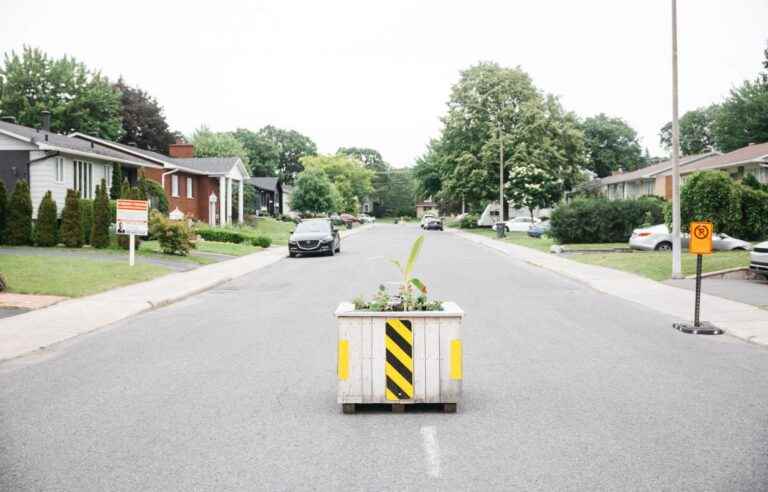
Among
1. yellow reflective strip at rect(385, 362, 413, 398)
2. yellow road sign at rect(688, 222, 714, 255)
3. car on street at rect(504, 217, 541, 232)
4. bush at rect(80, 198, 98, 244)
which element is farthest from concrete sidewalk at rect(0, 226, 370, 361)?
car on street at rect(504, 217, 541, 232)

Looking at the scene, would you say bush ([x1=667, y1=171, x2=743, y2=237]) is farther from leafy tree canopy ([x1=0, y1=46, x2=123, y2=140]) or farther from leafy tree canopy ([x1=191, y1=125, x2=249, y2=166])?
leafy tree canopy ([x1=191, y1=125, x2=249, y2=166])

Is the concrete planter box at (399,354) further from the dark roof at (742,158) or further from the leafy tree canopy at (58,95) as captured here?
the leafy tree canopy at (58,95)

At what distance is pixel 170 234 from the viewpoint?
2497 centimetres

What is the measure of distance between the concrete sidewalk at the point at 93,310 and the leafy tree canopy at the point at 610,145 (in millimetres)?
85441

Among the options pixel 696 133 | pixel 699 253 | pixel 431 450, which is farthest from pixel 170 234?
pixel 696 133

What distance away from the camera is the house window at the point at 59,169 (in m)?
31.6

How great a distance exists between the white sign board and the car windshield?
10717 millimetres

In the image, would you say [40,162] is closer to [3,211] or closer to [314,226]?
[3,211]

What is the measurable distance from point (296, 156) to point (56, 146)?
104915 mm

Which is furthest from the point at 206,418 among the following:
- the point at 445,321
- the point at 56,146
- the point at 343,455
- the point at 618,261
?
the point at 56,146

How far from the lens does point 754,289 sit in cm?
1648

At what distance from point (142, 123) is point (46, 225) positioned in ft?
141

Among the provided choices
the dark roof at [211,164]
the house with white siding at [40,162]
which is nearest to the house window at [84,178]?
the house with white siding at [40,162]

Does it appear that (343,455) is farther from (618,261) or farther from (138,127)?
(138,127)
